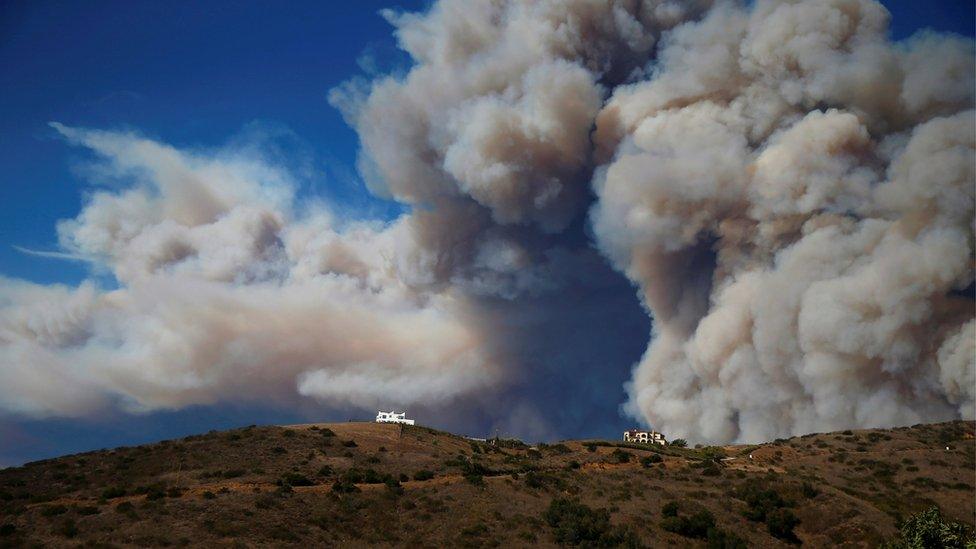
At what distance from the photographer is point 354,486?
30859 millimetres

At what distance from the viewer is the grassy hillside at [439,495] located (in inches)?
968

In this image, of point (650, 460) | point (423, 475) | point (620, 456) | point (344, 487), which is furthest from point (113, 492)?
point (650, 460)

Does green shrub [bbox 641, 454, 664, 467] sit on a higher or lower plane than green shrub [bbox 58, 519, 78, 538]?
higher

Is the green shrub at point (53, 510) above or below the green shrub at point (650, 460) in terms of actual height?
below

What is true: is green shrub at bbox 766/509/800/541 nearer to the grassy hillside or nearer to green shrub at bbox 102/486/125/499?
the grassy hillside

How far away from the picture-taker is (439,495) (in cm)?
3066

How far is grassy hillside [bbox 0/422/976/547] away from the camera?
968 inches

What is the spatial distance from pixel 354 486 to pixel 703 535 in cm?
1552

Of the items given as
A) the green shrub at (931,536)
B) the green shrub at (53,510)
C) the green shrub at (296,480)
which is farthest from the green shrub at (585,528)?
the green shrub at (53,510)

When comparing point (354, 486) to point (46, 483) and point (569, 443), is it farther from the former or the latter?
point (569, 443)

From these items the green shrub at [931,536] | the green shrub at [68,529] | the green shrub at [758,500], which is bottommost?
the green shrub at [68,529]

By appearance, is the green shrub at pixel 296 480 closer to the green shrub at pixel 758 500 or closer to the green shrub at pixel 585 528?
the green shrub at pixel 585 528

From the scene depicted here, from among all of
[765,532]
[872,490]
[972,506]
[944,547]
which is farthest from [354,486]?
[972,506]

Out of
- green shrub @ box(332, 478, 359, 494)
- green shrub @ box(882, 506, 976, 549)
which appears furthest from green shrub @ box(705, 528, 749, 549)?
green shrub @ box(332, 478, 359, 494)
